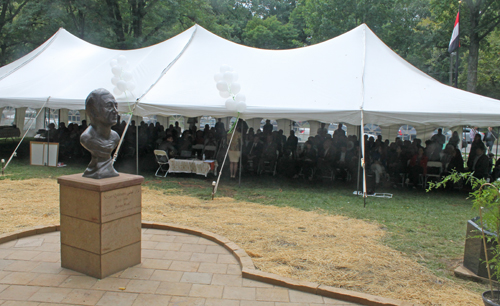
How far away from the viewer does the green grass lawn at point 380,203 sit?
527 cm

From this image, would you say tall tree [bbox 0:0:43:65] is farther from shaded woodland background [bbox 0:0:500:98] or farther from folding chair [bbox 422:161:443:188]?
folding chair [bbox 422:161:443:188]

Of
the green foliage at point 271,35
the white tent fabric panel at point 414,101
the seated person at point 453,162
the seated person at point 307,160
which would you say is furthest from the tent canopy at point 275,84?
the green foliage at point 271,35

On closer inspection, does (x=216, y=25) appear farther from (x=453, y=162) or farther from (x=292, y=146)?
(x=453, y=162)

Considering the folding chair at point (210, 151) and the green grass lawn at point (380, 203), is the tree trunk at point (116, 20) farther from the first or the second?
the folding chair at point (210, 151)

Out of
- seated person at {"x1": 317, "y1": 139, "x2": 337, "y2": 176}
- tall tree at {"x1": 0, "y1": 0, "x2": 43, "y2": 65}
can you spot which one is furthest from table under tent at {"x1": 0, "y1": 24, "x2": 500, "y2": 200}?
tall tree at {"x1": 0, "y1": 0, "x2": 43, "y2": 65}

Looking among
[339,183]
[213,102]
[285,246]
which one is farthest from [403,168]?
[285,246]

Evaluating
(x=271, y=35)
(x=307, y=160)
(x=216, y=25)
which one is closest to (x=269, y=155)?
(x=307, y=160)

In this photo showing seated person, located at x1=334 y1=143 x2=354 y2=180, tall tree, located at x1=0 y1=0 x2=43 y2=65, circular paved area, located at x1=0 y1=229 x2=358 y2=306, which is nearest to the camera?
circular paved area, located at x1=0 y1=229 x2=358 y2=306

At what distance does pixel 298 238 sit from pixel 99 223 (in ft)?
8.75

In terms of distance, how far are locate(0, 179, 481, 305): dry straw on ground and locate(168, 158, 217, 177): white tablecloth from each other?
6.19ft

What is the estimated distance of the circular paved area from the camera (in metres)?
3.53

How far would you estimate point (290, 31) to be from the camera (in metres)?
36.1

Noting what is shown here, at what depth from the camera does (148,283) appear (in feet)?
12.7

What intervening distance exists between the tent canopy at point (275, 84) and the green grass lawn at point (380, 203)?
66.5 inches
